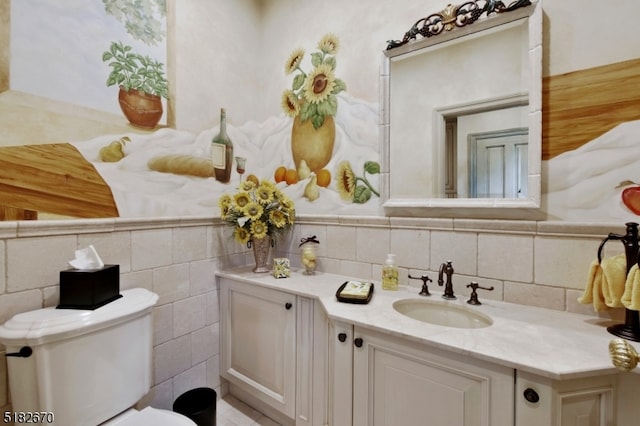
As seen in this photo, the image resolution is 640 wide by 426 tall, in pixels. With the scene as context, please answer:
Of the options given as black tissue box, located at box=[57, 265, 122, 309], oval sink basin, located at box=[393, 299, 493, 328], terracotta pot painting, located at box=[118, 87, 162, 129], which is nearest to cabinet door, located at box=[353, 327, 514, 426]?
oval sink basin, located at box=[393, 299, 493, 328]

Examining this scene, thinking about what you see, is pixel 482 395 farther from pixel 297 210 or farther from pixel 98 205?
pixel 98 205

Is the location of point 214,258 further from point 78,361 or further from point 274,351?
point 78,361

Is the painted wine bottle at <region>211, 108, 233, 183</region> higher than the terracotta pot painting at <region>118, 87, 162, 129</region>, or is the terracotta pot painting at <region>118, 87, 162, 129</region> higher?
the terracotta pot painting at <region>118, 87, 162, 129</region>

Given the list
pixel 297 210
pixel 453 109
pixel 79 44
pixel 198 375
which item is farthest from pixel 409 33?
pixel 198 375

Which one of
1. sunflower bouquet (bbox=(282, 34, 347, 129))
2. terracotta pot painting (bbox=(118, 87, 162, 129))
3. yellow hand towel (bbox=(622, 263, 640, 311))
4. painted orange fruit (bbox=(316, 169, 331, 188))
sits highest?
sunflower bouquet (bbox=(282, 34, 347, 129))

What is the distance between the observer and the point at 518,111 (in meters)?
1.22

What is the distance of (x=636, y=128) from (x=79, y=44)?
220 centimetres

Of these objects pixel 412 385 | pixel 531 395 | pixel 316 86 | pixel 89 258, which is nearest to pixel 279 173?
pixel 316 86

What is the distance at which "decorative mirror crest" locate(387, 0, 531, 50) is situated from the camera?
4.00 ft

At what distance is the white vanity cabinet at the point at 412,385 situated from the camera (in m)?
0.85

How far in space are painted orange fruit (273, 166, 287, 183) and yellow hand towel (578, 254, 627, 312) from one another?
1636mm

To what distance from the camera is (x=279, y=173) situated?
2043mm

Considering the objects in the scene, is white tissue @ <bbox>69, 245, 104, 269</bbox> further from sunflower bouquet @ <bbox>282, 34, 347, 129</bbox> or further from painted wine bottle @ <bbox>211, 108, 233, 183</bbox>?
sunflower bouquet @ <bbox>282, 34, 347, 129</bbox>

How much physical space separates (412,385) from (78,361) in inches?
46.0
